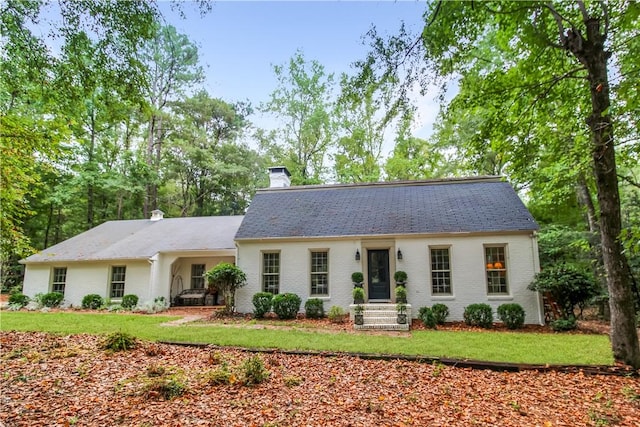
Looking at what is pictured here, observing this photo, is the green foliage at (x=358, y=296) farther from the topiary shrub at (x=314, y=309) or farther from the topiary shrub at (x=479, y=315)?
the topiary shrub at (x=479, y=315)

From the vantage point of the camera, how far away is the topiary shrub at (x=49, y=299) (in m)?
14.3

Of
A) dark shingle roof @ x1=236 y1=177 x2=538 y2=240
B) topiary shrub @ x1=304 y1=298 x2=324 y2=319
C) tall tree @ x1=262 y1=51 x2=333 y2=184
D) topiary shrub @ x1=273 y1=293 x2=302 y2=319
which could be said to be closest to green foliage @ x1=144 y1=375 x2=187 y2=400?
topiary shrub @ x1=273 y1=293 x2=302 y2=319

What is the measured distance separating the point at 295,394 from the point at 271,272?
8.51m

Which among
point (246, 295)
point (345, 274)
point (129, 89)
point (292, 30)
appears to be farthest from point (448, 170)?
point (129, 89)

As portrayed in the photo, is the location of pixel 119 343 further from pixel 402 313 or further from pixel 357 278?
pixel 357 278

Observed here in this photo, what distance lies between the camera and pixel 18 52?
473 centimetres

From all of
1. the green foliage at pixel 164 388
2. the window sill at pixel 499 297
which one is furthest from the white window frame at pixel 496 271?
the green foliage at pixel 164 388

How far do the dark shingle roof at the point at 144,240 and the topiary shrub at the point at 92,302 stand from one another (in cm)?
162

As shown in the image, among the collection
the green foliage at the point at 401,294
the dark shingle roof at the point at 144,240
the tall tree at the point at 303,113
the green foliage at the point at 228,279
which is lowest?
the green foliage at the point at 401,294

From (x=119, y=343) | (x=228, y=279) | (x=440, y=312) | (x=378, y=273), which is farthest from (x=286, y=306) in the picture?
(x=119, y=343)

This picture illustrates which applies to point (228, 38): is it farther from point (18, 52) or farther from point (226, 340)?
point (226, 340)

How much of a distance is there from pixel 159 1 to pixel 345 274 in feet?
32.1

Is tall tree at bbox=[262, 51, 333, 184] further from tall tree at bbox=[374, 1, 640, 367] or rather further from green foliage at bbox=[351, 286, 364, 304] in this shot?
tall tree at bbox=[374, 1, 640, 367]

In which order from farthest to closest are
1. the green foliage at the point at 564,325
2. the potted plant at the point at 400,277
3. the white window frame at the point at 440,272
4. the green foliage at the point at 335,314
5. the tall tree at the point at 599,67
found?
the white window frame at the point at 440,272 < the potted plant at the point at 400,277 < the green foliage at the point at 335,314 < the green foliage at the point at 564,325 < the tall tree at the point at 599,67
